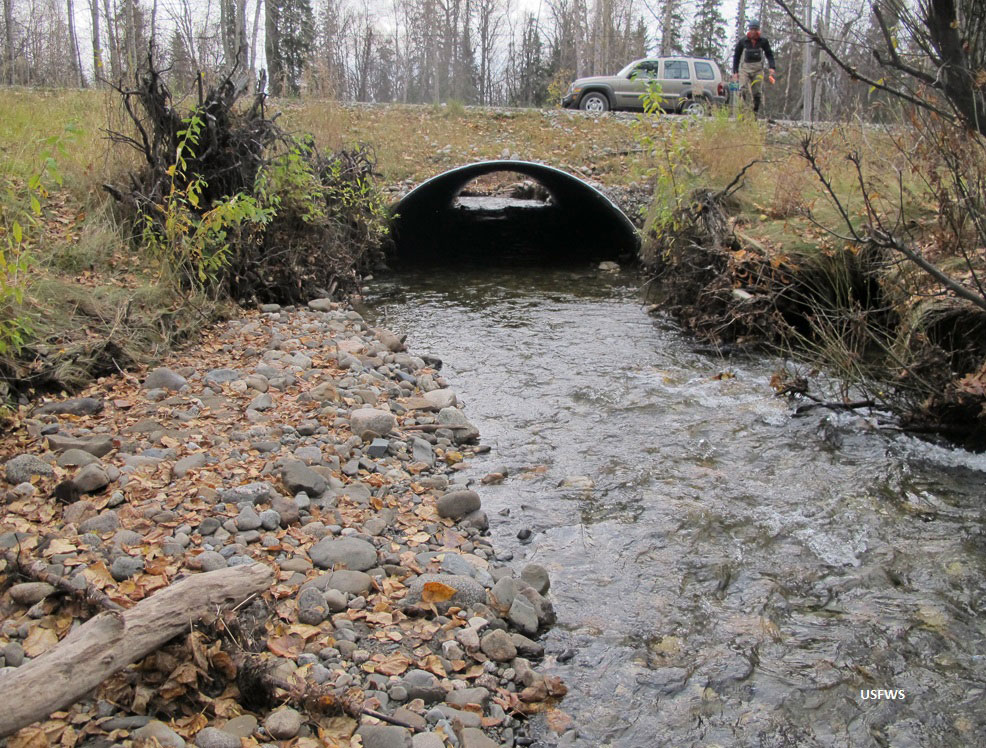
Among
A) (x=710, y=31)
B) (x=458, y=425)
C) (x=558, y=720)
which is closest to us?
(x=558, y=720)

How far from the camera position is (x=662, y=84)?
1841 cm

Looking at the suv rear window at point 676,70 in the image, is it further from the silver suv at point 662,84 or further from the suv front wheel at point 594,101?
the suv front wheel at point 594,101

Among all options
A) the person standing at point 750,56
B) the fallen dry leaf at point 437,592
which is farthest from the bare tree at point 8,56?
the fallen dry leaf at point 437,592

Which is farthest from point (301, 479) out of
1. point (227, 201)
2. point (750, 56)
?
point (750, 56)

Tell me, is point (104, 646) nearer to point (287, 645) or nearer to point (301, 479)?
point (287, 645)

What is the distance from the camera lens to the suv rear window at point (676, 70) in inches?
735

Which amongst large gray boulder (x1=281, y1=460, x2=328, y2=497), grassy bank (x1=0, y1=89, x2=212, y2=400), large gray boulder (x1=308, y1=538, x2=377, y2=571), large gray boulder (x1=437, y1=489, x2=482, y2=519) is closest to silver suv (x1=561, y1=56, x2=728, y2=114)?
grassy bank (x1=0, y1=89, x2=212, y2=400)

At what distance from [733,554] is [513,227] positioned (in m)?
14.7

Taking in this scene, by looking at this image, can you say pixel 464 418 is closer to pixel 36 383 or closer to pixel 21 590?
pixel 36 383

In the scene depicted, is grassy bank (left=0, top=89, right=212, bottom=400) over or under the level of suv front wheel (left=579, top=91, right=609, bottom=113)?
under

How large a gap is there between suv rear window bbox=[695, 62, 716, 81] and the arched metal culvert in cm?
460

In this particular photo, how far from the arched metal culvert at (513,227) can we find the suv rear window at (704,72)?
4.60 metres

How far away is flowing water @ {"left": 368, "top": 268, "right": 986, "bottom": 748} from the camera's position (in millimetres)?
2914

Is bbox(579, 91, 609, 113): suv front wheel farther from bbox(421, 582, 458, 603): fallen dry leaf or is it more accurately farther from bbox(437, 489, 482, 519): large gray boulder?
bbox(421, 582, 458, 603): fallen dry leaf
